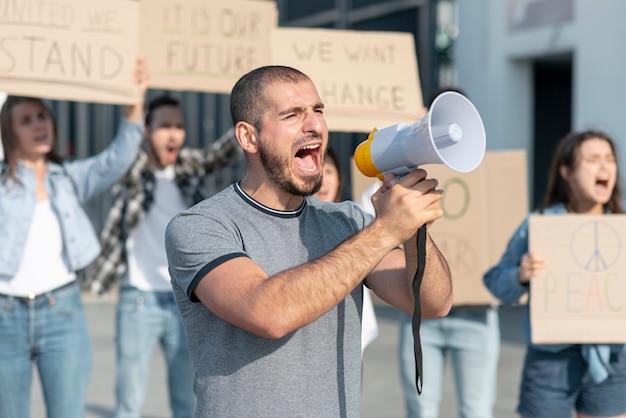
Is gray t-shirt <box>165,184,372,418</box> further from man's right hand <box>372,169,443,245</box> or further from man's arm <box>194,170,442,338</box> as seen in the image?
man's right hand <box>372,169,443,245</box>

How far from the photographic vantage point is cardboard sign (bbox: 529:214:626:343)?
12.7 feet

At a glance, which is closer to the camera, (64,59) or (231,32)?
(64,59)

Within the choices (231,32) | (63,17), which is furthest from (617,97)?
(63,17)

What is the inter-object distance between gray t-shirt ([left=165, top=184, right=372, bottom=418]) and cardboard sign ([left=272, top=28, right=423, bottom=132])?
2.05 m

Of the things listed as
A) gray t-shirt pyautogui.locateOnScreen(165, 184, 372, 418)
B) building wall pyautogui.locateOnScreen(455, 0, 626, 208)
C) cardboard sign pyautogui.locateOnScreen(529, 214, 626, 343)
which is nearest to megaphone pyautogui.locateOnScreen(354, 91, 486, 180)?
gray t-shirt pyautogui.locateOnScreen(165, 184, 372, 418)

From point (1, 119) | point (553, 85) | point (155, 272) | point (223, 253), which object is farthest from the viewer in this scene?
point (553, 85)

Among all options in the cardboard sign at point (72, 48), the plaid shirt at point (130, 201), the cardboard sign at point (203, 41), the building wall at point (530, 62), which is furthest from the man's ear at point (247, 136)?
the building wall at point (530, 62)

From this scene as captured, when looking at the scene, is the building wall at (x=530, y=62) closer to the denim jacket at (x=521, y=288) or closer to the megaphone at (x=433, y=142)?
the denim jacket at (x=521, y=288)

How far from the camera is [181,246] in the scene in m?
2.31

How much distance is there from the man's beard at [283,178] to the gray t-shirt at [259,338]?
7 cm

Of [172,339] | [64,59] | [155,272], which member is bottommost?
[172,339]

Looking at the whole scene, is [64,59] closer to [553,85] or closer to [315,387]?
[315,387]

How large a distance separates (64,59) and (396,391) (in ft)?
11.6

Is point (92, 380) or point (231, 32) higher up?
point (231, 32)
